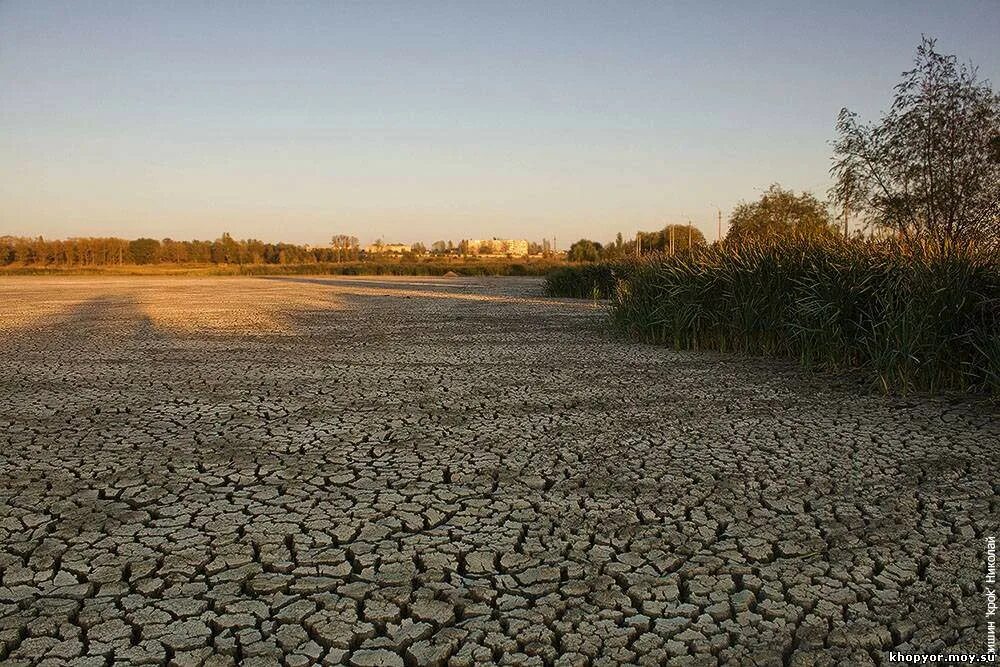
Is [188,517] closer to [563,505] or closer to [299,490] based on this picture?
[299,490]

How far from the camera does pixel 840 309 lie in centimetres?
748

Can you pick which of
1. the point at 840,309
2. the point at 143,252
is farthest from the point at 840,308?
the point at 143,252

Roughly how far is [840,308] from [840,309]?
2cm

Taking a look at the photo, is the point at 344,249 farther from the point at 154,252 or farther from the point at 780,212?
the point at 780,212

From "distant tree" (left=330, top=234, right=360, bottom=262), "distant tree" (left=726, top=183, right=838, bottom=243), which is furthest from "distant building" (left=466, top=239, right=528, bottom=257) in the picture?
"distant tree" (left=726, top=183, right=838, bottom=243)

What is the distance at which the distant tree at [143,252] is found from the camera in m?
78.0

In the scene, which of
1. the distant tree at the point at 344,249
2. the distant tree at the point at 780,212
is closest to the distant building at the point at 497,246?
the distant tree at the point at 344,249

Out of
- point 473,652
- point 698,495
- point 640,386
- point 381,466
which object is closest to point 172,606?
point 473,652

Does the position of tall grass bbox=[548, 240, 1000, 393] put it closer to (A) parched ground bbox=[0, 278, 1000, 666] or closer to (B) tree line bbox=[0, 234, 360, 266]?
(A) parched ground bbox=[0, 278, 1000, 666]

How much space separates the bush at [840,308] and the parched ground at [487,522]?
26.9 inches

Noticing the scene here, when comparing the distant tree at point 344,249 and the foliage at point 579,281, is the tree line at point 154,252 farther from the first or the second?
the foliage at point 579,281

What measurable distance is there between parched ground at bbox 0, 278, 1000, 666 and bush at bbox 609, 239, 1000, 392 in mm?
683

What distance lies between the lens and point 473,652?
221 cm

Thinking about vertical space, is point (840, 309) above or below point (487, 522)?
above
